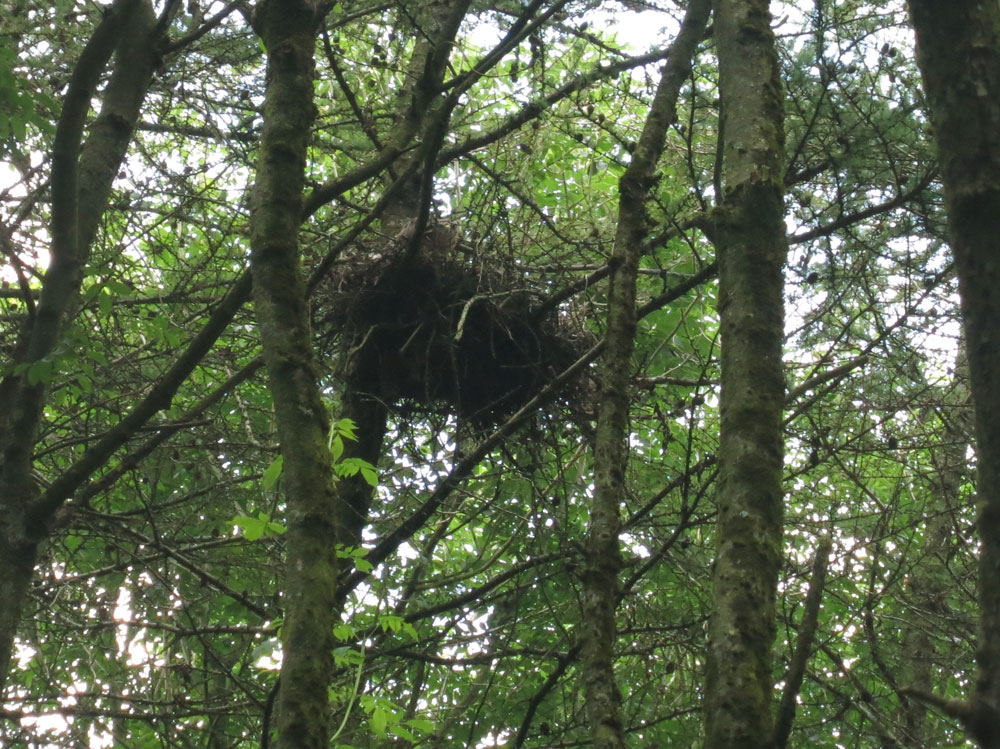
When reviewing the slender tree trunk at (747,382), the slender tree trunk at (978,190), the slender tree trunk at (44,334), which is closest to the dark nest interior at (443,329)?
the slender tree trunk at (44,334)

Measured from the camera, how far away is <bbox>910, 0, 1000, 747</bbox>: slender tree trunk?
2.88ft

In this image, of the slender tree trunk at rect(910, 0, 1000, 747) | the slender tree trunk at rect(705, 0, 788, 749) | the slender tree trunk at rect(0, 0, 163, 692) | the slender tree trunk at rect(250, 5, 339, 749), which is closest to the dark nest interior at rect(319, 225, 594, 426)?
Answer: the slender tree trunk at rect(0, 0, 163, 692)

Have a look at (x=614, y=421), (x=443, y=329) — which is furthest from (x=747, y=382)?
(x=443, y=329)

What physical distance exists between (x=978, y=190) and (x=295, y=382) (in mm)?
1387

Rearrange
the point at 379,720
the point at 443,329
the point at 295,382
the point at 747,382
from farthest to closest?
the point at 443,329 → the point at 379,720 → the point at 295,382 → the point at 747,382

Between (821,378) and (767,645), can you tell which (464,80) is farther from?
(767,645)

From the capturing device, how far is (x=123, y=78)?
11.7 feet

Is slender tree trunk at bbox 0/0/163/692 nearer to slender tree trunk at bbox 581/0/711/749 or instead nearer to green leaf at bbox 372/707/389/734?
green leaf at bbox 372/707/389/734

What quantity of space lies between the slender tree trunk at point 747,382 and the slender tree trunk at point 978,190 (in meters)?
0.67

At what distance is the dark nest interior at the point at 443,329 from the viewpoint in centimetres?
436

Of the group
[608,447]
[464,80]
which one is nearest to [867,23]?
[464,80]

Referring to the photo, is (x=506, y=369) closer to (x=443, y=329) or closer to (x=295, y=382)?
(x=443, y=329)

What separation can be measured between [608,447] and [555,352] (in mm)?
2158

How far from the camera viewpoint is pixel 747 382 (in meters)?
1.88
